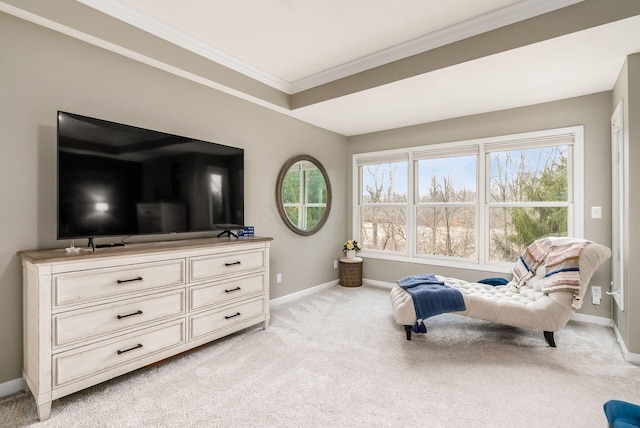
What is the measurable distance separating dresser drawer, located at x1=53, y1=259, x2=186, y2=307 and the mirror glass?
Answer: 5.75 ft

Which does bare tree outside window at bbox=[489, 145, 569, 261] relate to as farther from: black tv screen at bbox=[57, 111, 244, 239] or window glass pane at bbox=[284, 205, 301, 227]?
black tv screen at bbox=[57, 111, 244, 239]

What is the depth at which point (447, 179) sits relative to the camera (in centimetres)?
425

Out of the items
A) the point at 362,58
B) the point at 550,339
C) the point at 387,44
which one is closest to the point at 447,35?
the point at 387,44

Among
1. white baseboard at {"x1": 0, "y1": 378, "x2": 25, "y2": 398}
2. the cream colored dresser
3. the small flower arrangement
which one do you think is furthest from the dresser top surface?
the small flower arrangement

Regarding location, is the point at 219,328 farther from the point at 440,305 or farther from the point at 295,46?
the point at 295,46

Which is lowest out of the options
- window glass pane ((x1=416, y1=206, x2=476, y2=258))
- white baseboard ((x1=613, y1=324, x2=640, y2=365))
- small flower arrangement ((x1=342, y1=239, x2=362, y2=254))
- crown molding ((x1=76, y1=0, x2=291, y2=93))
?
white baseboard ((x1=613, y1=324, x2=640, y2=365))

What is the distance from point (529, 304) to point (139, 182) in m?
3.42

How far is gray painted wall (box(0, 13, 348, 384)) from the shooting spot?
198 cm

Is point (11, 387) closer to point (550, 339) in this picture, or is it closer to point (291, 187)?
point (291, 187)

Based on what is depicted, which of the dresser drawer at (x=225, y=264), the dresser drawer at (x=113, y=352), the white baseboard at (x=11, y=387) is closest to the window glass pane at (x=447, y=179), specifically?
the dresser drawer at (x=225, y=264)

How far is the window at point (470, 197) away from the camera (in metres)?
3.47

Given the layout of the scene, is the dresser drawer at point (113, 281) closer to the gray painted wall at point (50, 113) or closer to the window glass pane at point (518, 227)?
the gray painted wall at point (50, 113)

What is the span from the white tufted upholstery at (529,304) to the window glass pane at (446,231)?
3.76 feet

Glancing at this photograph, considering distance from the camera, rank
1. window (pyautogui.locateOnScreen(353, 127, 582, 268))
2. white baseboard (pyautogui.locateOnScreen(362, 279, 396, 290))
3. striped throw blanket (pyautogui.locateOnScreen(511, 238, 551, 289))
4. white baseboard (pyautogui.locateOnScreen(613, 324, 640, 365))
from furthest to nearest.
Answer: white baseboard (pyautogui.locateOnScreen(362, 279, 396, 290)) < window (pyautogui.locateOnScreen(353, 127, 582, 268)) < striped throw blanket (pyautogui.locateOnScreen(511, 238, 551, 289)) < white baseboard (pyautogui.locateOnScreen(613, 324, 640, 365))
